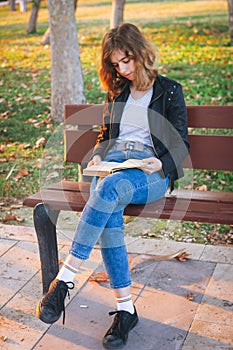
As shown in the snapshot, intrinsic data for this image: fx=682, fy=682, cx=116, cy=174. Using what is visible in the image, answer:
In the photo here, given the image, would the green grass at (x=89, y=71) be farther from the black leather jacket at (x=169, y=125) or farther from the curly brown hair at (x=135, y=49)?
the black leather jacket at (x=169, y=125)

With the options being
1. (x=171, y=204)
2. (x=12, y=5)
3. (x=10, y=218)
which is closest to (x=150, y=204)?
(x=171, y=204)

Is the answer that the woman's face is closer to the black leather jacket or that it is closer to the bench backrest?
the black leather jacket

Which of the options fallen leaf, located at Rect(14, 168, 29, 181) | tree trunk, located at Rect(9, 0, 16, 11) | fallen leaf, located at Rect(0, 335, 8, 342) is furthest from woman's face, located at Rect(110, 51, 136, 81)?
tree trunk, located at Rect(9, 0, 16, 11)

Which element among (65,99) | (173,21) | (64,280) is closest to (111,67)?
(64,280)

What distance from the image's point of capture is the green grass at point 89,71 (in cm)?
608

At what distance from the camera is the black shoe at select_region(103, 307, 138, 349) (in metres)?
3.26

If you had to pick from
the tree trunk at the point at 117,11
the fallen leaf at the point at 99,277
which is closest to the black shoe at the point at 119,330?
the fallen leaf at the point at 99,277

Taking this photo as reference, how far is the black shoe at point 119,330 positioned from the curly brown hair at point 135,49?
1282 mm

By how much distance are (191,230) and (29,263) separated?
1206 mm

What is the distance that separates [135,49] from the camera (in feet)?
12.2

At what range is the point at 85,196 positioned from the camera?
12.5 ft

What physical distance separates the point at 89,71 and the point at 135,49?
685 centimetres

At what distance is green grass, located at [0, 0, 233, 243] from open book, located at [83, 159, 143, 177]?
70 centimetres

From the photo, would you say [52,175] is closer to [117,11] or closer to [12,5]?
[117,11]
